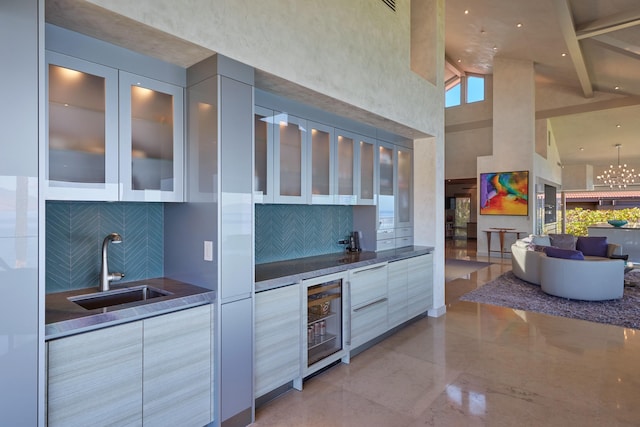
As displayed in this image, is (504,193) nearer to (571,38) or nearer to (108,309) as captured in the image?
(571,38)

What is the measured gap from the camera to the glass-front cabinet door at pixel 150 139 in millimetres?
2146

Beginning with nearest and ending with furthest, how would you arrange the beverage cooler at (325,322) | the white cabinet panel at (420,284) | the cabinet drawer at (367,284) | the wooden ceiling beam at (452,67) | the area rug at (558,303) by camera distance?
the beverage cooler at (325,322)
the cabinet drawer at (367,284)
the white cabinet panel at (420,284)
the area rug at (558,303)
the wooden ceiling beam at (452,67)

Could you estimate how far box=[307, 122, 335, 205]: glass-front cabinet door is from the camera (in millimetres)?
3354

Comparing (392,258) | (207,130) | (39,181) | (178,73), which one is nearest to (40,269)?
(39,181)

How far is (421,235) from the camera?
4.79 meters

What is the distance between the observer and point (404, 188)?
15.4ft

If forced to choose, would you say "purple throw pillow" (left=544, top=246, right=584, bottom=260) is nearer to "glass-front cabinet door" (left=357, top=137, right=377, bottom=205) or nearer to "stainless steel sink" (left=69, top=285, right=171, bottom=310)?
"glass-front cabinet door" (left=357, top=137, right=377, bottom=205)

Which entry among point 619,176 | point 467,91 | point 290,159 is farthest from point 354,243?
point 619,176

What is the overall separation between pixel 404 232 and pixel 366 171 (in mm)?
1118

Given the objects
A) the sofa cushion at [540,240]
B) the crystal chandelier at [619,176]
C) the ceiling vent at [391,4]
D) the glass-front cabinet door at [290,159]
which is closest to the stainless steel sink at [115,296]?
the glass-front cabinet door at [290,159]

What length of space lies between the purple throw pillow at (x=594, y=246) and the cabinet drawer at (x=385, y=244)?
5665 mm

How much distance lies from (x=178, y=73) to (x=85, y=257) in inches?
53.5

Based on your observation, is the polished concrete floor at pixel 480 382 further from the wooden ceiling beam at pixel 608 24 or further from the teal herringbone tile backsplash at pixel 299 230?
the wooden ceiling beam at pixel 608 24

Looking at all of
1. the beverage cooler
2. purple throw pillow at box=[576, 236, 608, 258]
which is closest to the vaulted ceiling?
purple throw pillow at box=[576, 236, 608, 258]
